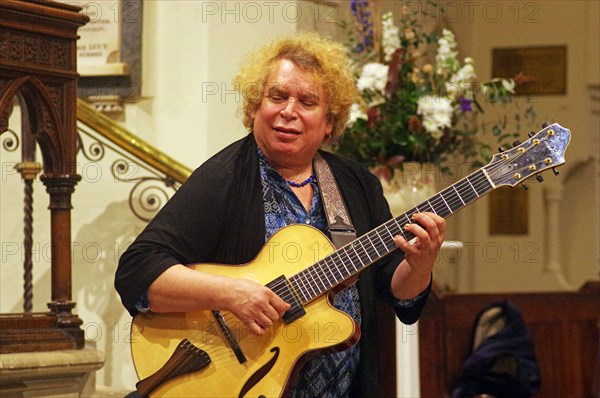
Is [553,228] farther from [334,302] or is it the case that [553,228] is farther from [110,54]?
[334,302]

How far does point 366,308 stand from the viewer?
10.9ft

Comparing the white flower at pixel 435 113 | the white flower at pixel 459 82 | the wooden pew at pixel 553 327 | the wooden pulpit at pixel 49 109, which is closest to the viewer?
the wooden pulpit at pixel 49 109

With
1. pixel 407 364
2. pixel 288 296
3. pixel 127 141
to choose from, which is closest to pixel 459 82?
pixel 407 364

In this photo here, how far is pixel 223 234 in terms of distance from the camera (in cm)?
330

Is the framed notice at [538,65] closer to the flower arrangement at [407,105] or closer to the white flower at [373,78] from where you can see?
the flower arrangement at [407,105]

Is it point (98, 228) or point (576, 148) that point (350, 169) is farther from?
point (576, 148)

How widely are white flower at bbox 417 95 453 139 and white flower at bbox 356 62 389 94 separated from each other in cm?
20

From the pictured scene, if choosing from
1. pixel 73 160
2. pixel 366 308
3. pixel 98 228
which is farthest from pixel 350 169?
pixel 98 228

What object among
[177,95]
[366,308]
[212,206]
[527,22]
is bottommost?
[366,308]

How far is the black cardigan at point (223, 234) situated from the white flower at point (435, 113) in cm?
197

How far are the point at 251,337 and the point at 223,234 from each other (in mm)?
301

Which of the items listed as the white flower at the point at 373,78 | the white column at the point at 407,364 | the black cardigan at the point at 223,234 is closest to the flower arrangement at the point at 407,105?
the white flower at the point at 373,78

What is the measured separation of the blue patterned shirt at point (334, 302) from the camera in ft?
10.7

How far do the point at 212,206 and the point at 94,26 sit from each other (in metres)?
2.90
